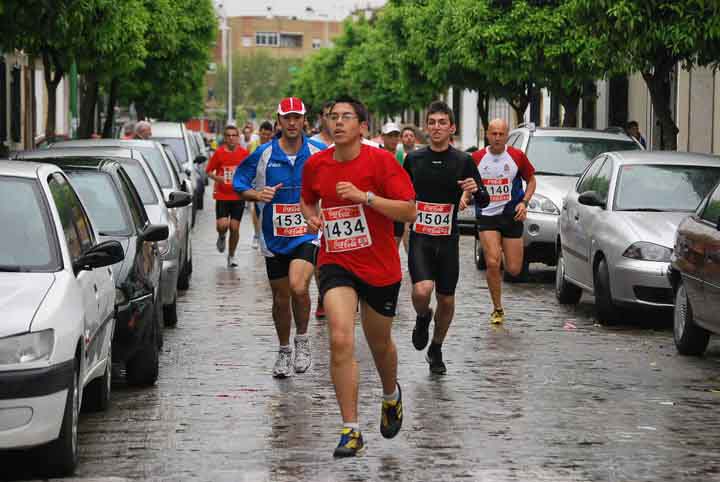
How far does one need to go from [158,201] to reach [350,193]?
6444 mm

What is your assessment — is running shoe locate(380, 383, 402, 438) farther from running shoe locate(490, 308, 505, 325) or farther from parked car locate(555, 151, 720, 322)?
running shoe locate(490, 308, 505, 325)

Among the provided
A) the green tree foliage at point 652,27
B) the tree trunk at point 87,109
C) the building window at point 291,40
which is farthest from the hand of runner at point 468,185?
the building window at point 291,40

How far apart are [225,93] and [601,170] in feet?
391

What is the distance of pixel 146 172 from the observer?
47.1 feet

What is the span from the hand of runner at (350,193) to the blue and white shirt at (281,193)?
2887 mm

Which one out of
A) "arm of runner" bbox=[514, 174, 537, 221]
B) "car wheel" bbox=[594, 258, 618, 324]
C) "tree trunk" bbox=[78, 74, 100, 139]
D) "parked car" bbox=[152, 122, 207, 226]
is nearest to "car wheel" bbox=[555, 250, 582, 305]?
"car wheel" bbox=[594, 258, 618, 324]

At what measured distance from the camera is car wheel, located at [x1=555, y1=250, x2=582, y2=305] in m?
15.8

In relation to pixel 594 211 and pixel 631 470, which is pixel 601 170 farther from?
pixel 631 470

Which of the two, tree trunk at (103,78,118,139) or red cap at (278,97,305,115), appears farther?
tree trunk at (103,78,118,139)

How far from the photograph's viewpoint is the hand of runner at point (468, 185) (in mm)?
10953

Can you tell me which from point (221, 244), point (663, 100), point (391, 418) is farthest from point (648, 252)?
point (221, 244)

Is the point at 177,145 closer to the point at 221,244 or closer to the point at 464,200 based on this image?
the point at 221,244

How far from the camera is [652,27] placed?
19203 millimetres

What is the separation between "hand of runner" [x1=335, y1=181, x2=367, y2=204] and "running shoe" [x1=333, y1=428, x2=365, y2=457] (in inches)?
44.7
